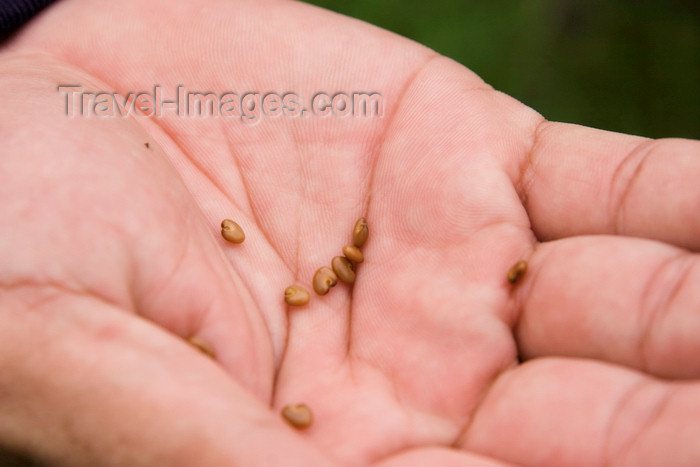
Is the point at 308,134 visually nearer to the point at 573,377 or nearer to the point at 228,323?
the point at 228,323

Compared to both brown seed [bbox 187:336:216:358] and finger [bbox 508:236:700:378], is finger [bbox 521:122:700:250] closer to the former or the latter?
finger [bbox 508:236:700:378]

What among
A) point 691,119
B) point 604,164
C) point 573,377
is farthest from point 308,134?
point 691,119

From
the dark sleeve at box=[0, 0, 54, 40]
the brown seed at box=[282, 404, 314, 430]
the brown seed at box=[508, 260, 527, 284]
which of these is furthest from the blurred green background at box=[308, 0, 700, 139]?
the brown seed at box=[282, 404, 314, 430]

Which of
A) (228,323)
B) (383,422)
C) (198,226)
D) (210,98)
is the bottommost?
(383,422)

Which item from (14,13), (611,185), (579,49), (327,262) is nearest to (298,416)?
(327,262)

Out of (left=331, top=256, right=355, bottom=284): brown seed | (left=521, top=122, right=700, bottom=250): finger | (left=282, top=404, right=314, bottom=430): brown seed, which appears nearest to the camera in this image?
(left=282, top=404, right=314, bottom=430): brown seed

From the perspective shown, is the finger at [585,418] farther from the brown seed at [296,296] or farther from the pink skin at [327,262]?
the brown seed at [296,296]

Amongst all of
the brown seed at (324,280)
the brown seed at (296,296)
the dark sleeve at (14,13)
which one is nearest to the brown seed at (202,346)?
the brown seed at (296,296)
